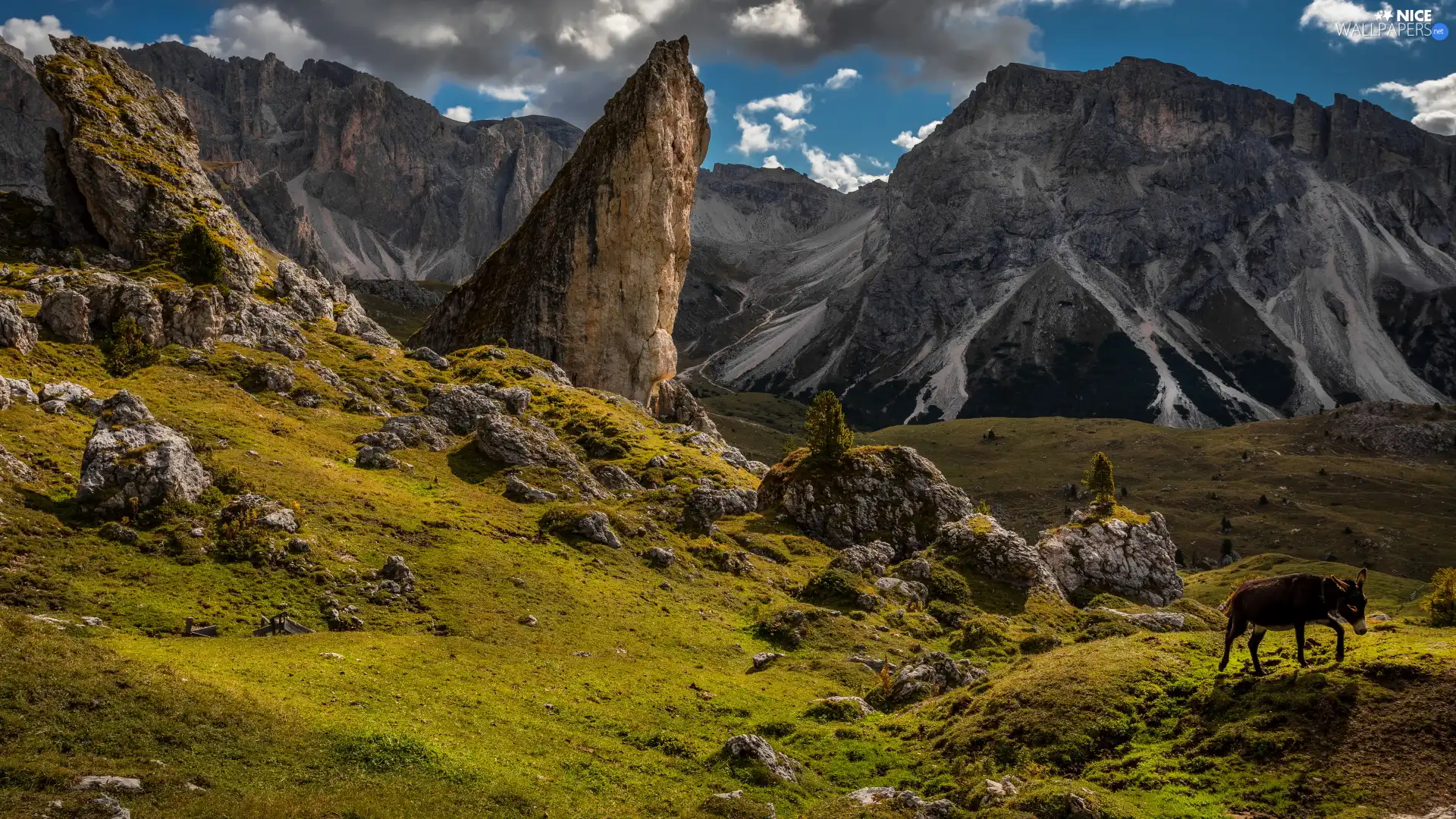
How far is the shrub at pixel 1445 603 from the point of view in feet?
78.1

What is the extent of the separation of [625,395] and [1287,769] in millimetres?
113408

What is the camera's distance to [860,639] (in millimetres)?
44750

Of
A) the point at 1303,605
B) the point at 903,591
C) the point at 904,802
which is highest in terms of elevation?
the point at 1303,605

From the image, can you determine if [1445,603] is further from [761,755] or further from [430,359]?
[430,359]

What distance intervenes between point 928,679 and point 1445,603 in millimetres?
16977

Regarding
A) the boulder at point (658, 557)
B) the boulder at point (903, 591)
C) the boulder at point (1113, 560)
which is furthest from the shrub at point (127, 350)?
the boulder at point (1113, 560)

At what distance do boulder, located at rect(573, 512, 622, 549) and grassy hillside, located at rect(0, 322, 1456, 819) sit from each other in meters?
0.93

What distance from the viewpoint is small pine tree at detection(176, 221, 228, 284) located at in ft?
261

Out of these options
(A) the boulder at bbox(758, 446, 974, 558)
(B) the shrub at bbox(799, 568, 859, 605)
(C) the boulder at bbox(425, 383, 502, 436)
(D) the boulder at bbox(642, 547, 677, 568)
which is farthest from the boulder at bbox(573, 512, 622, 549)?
(C) the boulder at bbox(425, 383, 502, 436)

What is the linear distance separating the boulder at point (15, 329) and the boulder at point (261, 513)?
86.9ft

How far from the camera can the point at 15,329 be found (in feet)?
174

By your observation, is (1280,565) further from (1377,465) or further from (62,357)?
(62,357)

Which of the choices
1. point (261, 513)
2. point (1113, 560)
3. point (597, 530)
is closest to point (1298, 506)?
point (1113, 560)

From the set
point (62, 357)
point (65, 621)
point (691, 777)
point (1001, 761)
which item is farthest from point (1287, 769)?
point (62, 357)
